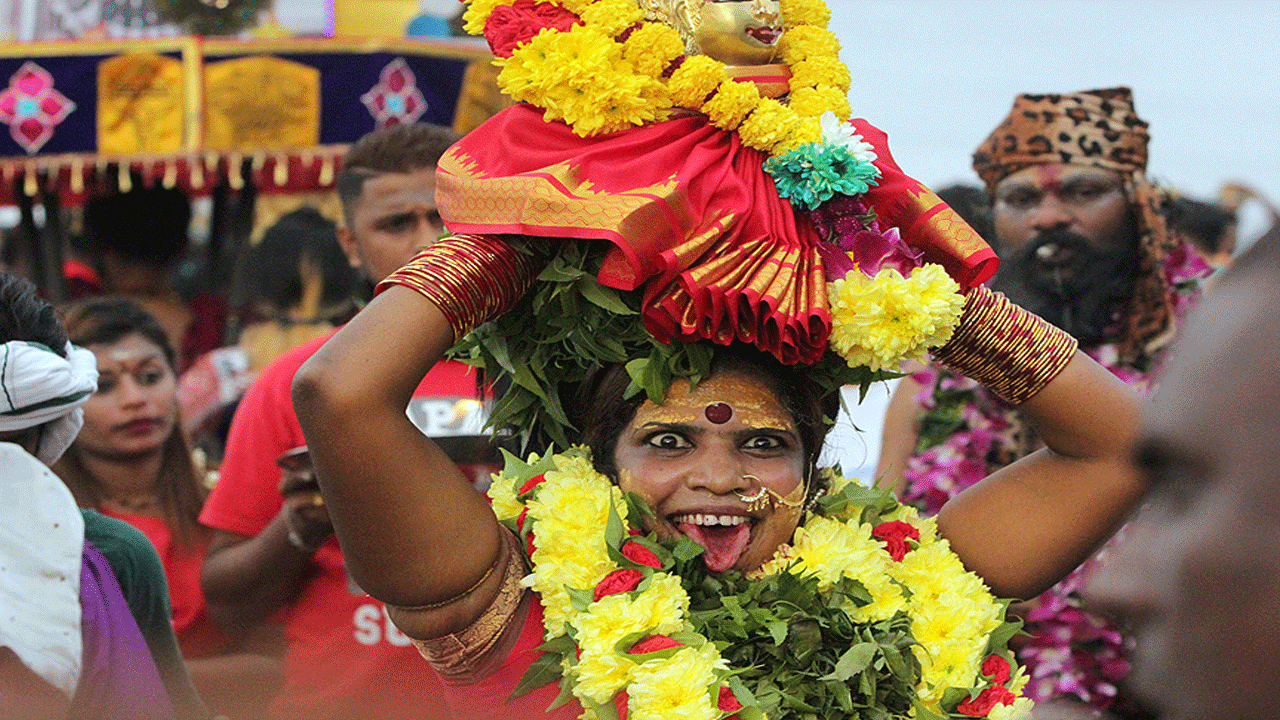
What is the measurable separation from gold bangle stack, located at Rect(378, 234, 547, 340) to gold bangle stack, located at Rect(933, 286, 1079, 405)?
84cm

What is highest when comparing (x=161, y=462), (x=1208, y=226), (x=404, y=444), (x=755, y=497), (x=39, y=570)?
(x=404, y=444)

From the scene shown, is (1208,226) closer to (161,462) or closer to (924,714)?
(924,714)

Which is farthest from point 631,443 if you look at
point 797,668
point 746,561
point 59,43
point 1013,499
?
point 59,43

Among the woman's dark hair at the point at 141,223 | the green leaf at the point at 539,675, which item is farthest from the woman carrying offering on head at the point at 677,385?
the woman's dark hair at the point at 141,223

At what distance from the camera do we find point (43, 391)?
9.25 ft

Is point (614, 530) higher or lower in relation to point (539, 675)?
higher

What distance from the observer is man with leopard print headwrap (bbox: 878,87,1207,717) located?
4.09 meters

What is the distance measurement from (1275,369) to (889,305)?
1.45m

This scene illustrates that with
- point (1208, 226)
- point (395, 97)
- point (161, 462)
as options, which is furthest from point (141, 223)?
point (1208, 226)

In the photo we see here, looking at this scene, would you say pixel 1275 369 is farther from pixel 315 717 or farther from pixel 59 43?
pixel 59 43

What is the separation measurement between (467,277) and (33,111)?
25.1ft

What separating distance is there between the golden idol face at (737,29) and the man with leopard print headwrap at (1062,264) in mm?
1906

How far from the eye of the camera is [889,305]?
2381 mm

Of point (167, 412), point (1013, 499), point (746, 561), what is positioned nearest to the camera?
point (746, 561)
